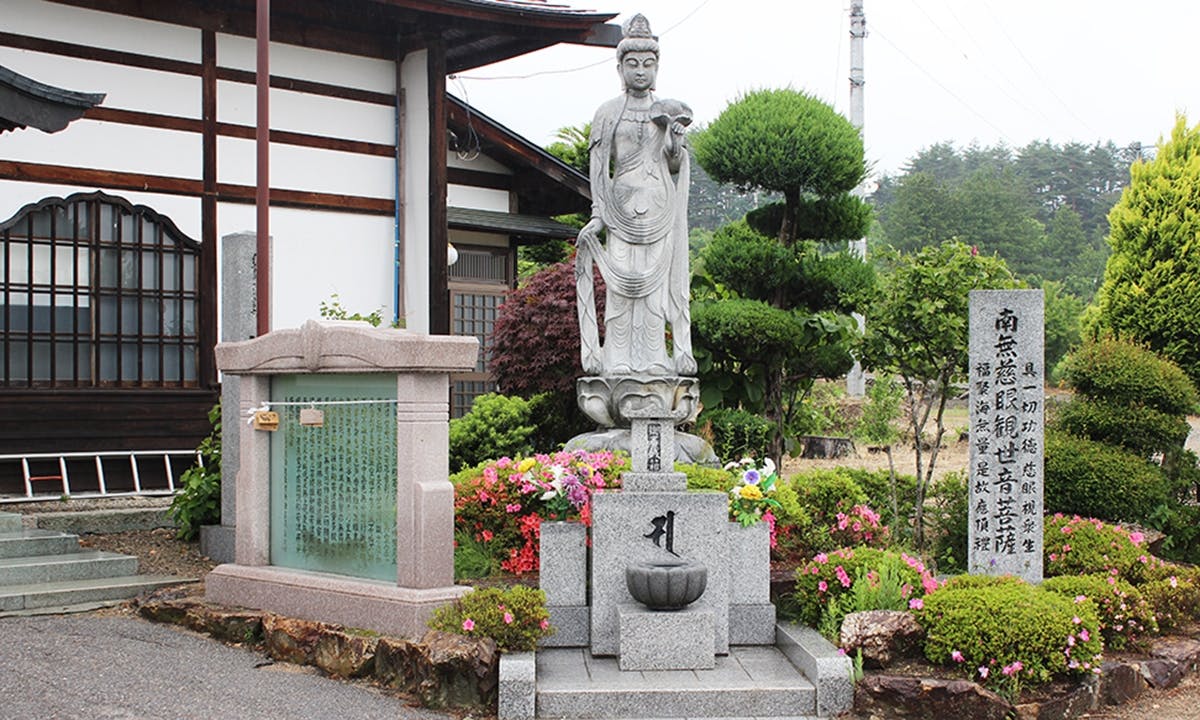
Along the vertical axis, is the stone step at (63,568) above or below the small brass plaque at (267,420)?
below

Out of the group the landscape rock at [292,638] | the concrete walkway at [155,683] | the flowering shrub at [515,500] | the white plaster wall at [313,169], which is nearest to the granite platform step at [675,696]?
the concrete walkway at [155,683]

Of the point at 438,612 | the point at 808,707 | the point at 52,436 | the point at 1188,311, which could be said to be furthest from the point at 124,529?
the point at 1188,311

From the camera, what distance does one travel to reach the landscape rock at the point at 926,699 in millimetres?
6789

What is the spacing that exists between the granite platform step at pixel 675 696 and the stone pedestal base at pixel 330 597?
85cm

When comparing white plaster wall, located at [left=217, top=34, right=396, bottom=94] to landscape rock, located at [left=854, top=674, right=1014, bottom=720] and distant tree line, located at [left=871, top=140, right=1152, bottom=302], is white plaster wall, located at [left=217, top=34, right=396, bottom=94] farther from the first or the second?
distant tree line, located at [left=871, top=140, right=1152, bottom=302]

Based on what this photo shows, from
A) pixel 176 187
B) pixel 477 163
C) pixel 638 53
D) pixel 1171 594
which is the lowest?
pixel 1171 594

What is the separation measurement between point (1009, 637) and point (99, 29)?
11.2 meters

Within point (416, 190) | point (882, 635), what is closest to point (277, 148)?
point (416, 190)

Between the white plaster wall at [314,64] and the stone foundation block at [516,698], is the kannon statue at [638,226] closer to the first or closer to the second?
the stone foundation block at [516,698]

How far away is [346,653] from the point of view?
750cm

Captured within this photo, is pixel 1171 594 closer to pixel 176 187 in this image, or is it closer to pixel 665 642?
pixel 665 642

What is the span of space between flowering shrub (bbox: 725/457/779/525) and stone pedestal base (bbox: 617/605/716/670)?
99 cm

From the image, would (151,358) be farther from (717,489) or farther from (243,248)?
(717,489)

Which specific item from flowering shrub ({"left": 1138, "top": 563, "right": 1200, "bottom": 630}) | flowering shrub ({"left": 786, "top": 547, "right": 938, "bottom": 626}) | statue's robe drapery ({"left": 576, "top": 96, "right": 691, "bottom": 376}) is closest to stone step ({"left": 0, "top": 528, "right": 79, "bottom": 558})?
statue's robe drapery ({"left": 576, "top": 96, "right": 691, "bottom": 376})
